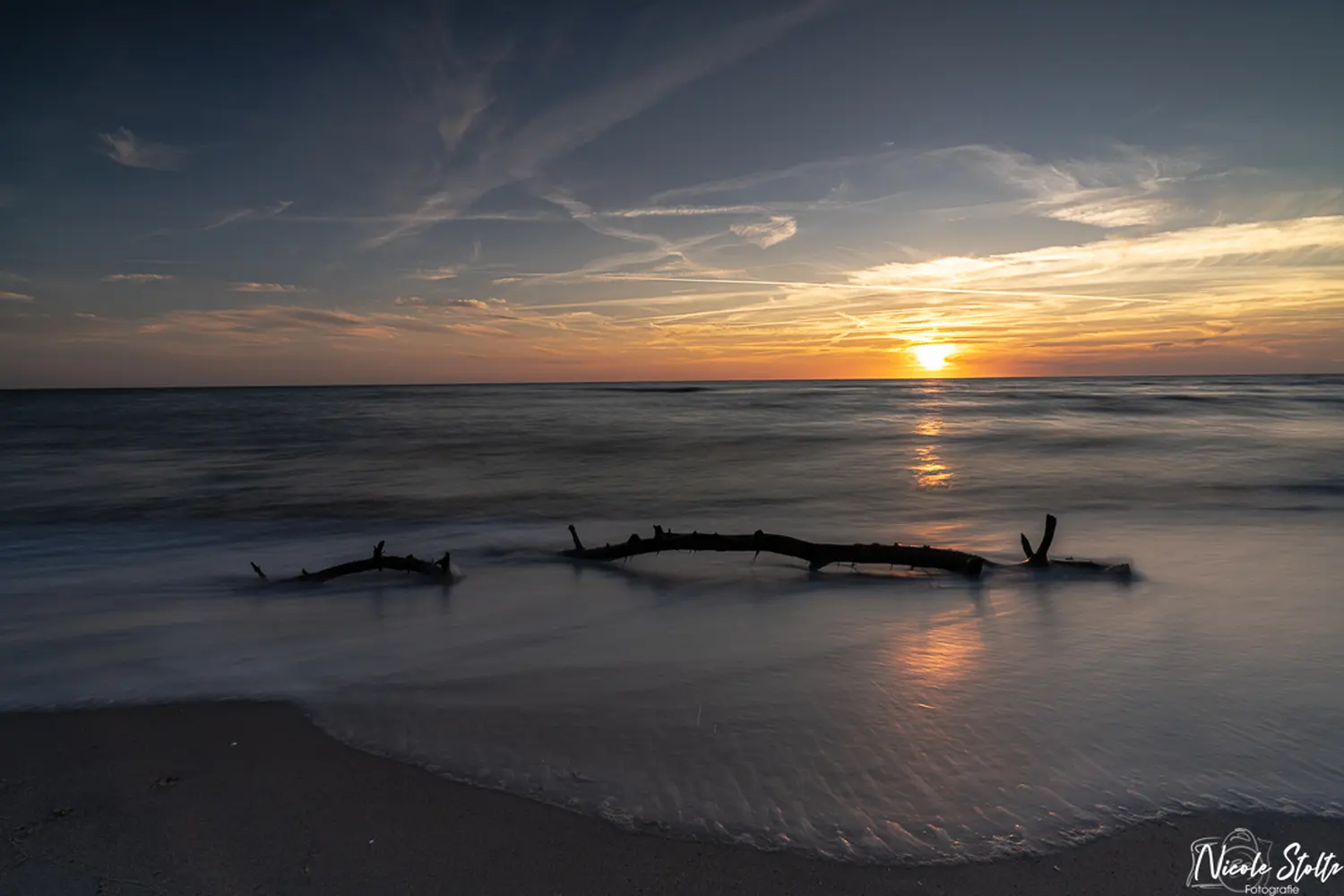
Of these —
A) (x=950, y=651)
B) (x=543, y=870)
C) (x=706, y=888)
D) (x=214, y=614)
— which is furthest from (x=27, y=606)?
(x=950, y=651)

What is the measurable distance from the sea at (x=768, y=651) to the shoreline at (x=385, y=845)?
14cm

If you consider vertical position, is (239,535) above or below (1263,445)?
below

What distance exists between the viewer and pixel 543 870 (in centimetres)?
309

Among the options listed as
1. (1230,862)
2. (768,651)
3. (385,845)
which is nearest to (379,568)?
(768,651)

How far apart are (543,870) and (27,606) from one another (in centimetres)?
814

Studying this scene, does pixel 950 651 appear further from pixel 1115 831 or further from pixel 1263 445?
pixel 1263 445

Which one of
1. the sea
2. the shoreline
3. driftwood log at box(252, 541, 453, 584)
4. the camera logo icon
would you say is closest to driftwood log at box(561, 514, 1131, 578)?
the sea

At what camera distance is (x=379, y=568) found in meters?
8.61
